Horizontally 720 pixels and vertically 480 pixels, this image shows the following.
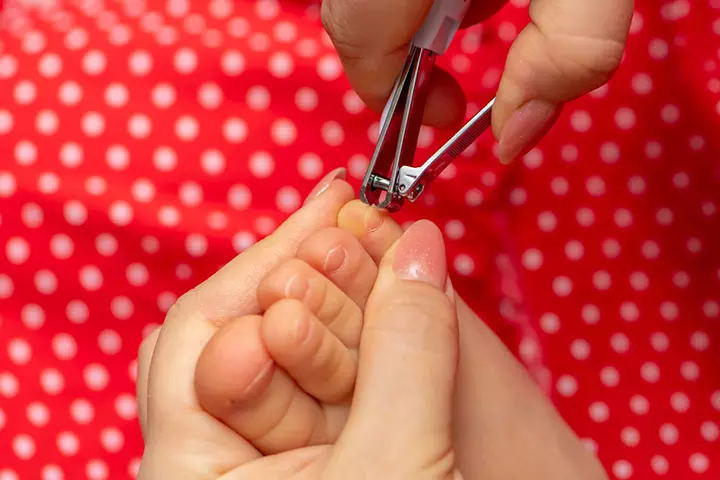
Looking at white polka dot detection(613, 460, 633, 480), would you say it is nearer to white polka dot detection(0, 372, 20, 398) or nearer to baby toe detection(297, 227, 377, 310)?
baby toe detection(297, 227, 377, 310)

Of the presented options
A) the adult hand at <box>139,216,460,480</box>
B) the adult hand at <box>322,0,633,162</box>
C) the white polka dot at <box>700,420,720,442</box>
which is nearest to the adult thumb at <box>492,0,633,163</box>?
the adult hand at <box>322,0,633,162</box>

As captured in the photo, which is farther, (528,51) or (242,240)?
(242,240)

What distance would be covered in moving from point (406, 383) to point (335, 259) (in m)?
0.12

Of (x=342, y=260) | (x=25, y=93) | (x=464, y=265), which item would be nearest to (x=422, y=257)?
(x=342, y=260)

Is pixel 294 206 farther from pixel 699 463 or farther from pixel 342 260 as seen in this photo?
pixel 699 463

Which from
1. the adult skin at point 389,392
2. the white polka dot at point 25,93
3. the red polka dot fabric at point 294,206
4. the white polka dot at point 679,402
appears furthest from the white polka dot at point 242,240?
the white polka dot at point 679,402

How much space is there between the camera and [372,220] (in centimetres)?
58

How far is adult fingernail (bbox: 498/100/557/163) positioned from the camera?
51 centimetres

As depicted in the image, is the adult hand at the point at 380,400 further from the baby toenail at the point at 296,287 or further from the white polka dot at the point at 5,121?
the white polka dot at the point at 5,121

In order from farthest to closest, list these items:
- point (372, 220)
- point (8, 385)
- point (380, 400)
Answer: point (8, 385)
point (372, 220)
point (380, 400)

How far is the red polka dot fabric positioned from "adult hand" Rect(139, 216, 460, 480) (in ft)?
0.80

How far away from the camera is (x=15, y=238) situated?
0.76 meters

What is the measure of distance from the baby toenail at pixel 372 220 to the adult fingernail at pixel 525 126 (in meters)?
0.11

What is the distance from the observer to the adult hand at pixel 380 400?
0.44 meters
